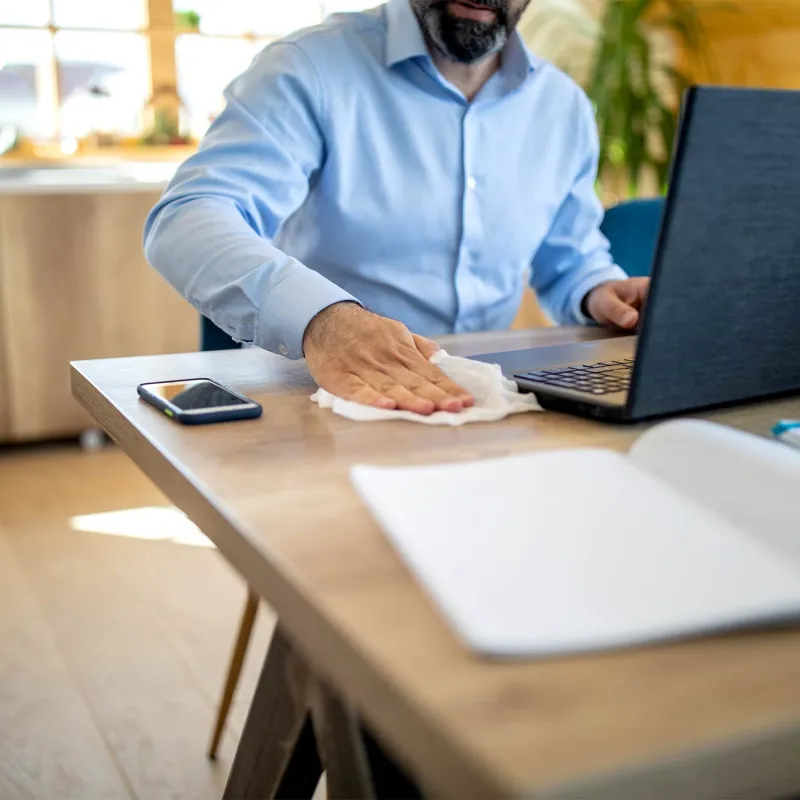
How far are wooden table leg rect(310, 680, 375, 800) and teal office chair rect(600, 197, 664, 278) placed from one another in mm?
1272

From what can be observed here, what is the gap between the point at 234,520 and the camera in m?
0.59

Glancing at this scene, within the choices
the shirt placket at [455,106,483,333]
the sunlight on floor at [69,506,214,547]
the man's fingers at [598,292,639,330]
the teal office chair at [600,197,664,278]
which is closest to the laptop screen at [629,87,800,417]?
the man's fingers at [598,292,639,330]

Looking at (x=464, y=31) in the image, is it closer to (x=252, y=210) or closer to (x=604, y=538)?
(x=252, y=210)

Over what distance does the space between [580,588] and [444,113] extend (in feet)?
4.03

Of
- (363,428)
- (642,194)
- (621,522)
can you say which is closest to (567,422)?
(363,428)

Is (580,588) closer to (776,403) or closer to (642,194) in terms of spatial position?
(776,403)

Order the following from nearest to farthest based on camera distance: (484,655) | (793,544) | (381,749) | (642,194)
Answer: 1. (484,655)
2. (793,544)
3. (381,749)
4. (642,194)

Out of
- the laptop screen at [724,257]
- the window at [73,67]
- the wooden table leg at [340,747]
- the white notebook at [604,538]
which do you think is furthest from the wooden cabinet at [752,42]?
the wooden table leg at [340,747]

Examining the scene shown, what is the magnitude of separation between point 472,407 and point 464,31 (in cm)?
82

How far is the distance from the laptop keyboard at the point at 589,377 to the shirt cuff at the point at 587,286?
19.4 inches

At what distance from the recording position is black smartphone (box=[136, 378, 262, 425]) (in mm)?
814

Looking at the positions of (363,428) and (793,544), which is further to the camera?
(363,428)

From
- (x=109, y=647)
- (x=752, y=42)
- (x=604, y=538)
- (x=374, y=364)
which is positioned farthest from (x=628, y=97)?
(x=604, y=538)

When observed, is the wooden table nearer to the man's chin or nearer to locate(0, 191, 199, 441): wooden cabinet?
the man's chin
